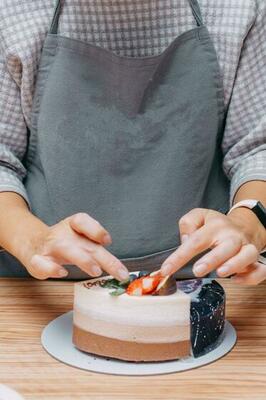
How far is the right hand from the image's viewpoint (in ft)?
3.56

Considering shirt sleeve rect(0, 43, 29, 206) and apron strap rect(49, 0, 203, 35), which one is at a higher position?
apron strap rect(49, 0, 203, 35)

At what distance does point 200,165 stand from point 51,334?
1.52ft

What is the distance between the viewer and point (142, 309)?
41.7 inches

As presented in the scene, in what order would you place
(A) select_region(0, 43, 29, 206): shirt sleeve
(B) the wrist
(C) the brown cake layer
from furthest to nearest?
(A) select_region(0, 43, 29, 206): shirt sleeve → (B) the wrist → (C) the brown cake layer

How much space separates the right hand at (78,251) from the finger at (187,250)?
6 cm

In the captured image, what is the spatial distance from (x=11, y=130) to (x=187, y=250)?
52 centimetres

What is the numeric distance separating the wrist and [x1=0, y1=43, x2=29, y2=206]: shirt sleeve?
39cm

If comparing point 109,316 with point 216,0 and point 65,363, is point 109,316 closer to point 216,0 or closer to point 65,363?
point 65,363

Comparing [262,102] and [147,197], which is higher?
[262,102]

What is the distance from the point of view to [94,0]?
1.43 m

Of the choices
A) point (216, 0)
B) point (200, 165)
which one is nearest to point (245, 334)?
point (200, 165)

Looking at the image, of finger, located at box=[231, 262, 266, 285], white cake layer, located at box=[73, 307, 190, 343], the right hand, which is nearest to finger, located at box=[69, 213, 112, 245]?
the right hand

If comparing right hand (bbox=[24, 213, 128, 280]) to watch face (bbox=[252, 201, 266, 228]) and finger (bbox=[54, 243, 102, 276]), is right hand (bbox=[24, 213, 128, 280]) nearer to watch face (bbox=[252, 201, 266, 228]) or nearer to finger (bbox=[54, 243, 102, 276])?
finger (bbox=[54, 243, 102, 276])

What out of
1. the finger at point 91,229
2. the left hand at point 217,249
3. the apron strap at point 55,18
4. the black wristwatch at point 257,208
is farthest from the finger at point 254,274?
the apron strap at point 55,18
